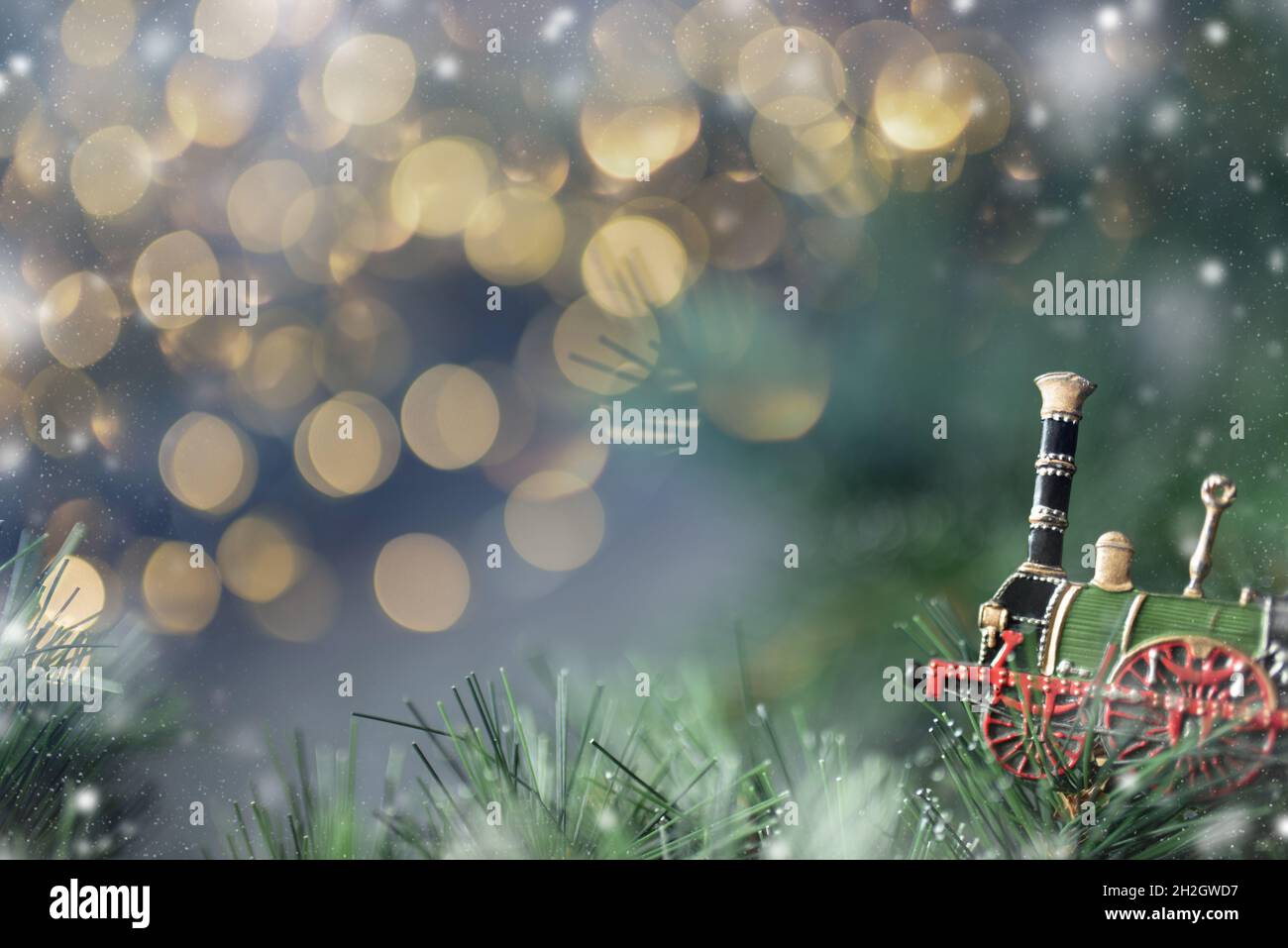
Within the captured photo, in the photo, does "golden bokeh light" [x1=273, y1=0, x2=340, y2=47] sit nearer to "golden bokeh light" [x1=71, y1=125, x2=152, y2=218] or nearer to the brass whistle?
"golden bokeh light" [x1=71, y1=125, x2=152, y2=218]

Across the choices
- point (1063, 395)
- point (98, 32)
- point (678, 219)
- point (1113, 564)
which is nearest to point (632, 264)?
point (678, 219)

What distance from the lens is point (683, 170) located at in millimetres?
1194

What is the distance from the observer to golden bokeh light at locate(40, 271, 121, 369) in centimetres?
123

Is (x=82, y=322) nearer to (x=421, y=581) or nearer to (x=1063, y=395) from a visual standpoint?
(x=421, y=581)

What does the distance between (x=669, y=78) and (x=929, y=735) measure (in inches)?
30.7

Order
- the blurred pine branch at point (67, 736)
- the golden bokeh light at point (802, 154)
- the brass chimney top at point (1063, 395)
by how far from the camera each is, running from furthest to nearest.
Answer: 1. the golden bokeh light at point (802, 154)
2. the brass chimney top at point (1063, 395)
3. the blurred pine branch at point (67, 736)

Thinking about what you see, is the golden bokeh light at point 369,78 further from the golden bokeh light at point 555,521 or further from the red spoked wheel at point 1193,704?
the red spoked wheel at point 1193,704

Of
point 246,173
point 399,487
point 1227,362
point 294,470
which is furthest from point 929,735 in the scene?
point 246,173

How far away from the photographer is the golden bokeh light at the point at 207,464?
1207 mm

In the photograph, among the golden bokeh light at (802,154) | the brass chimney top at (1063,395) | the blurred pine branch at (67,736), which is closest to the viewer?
the blurred pine branch at (67,736)

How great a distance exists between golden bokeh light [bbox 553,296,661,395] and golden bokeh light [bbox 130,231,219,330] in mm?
423

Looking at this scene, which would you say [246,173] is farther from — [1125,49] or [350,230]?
[1125,49]

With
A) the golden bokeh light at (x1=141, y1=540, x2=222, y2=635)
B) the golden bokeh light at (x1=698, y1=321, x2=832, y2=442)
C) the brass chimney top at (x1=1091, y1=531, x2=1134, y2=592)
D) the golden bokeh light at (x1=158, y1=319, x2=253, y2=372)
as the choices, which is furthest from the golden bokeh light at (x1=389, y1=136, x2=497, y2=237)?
the brass chimney top at (x1=1091, y1=531, x2=1134, y2=592)

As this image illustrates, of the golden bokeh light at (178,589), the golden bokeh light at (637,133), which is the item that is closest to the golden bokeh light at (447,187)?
the golden bokeh light at (637,133)
